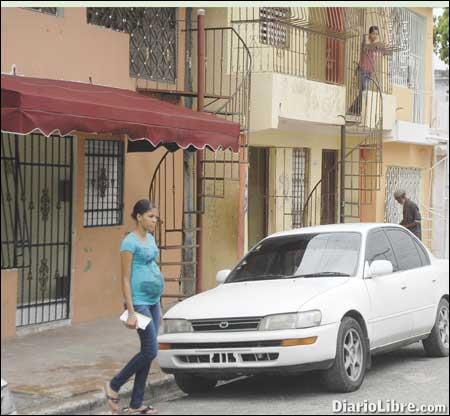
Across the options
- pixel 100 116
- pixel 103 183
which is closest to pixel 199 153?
pixel 103 183

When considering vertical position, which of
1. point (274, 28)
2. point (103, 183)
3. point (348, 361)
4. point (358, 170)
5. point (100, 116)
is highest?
point (274, 28)

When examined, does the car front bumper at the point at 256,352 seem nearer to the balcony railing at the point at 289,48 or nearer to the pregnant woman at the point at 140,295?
the pregnant woman at the point at 140,295

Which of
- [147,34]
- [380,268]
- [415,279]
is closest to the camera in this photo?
[380,268]

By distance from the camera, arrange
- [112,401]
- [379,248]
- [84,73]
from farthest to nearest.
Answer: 1. [84,73]
2. [379,248]
3. [112,401]

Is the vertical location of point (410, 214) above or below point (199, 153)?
below

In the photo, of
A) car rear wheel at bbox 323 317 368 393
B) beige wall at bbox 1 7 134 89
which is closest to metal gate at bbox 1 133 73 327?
beige wall at bbox 1 7 134 89

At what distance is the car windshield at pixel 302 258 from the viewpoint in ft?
32.3

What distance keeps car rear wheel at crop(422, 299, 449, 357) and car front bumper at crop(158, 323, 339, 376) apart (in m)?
2.62

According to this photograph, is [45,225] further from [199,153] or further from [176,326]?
[176,326]

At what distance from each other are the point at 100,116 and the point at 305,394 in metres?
3.63

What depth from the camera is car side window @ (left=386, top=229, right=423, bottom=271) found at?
10.8m

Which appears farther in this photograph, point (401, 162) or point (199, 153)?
point (401, 162)

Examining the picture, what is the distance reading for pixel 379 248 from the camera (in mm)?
10383

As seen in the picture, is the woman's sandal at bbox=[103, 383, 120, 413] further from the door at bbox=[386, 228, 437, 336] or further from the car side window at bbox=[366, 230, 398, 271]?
the door at bbox=[386, 228, 437, 336]
